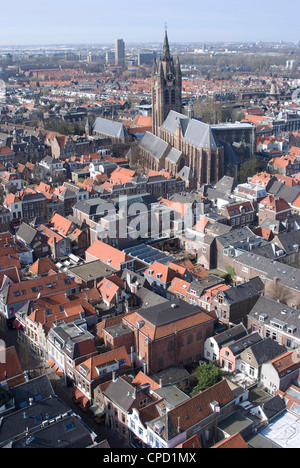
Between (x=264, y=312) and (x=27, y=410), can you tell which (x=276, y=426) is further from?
(x=27, y=410)

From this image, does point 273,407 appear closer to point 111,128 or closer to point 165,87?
point 165,87

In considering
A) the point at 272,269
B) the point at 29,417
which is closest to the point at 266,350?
the point at 272,269

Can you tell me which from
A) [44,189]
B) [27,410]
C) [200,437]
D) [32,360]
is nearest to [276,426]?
[200,437]

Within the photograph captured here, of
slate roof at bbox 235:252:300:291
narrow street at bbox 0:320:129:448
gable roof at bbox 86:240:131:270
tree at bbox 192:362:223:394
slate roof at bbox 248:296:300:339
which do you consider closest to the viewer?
narrow street at bbox 0:320:129:448

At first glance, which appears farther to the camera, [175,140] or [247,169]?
[175,140]

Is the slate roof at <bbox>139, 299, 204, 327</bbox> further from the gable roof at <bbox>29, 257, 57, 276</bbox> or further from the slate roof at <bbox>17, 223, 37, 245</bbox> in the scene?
the slate roof at <bbox>17, 223, 37, 245</bbox>

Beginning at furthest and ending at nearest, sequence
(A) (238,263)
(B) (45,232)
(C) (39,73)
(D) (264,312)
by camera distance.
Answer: (C) (39,73)
(B) (45,232)
(A) (238,263)
(D) (264,312)

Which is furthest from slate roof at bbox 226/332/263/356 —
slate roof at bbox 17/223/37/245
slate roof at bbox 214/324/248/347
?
slate roof at bbox 17/223/37/245

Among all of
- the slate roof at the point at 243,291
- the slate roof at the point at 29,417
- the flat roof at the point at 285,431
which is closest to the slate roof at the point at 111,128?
the slate roof at the point at 243,291
